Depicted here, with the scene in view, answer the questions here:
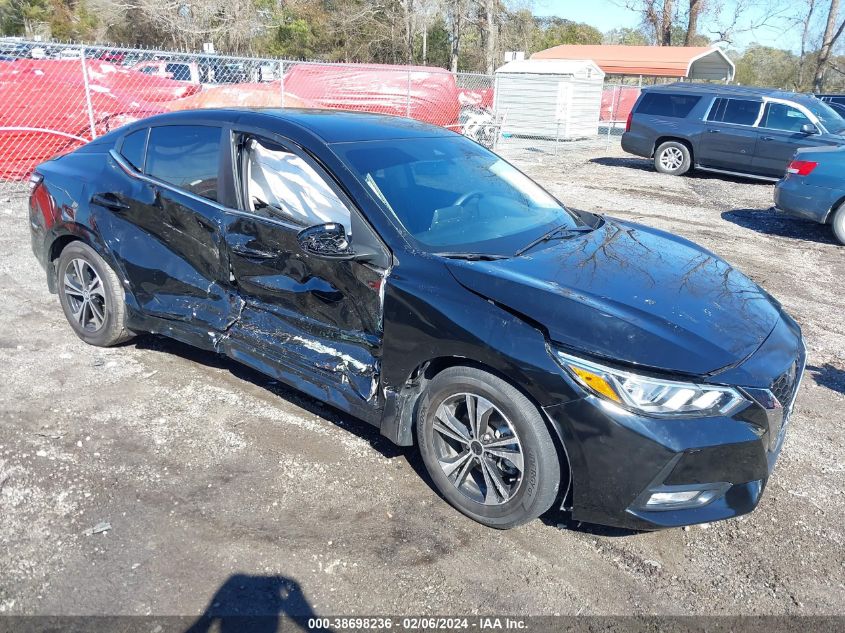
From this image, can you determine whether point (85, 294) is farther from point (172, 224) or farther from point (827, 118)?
point (827, 118)

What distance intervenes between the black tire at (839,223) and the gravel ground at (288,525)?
4.91 metres

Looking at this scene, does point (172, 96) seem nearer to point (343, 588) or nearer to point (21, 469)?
point (21, 469)

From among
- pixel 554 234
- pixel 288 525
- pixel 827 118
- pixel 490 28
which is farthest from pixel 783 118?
pixel 490 28

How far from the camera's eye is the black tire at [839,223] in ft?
28.2

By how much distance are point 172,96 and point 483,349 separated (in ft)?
49.0

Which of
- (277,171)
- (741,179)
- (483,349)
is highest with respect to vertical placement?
(277,171)

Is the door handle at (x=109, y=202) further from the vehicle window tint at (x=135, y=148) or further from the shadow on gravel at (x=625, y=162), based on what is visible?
the shadow on gravel at (x=625, y=162)

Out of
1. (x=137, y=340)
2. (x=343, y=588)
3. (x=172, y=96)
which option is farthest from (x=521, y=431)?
(x=172, y=96)

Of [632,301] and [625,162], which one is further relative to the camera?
[625,162]

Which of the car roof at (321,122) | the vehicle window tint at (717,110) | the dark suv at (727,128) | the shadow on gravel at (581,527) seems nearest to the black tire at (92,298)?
the car roof at (321,122)

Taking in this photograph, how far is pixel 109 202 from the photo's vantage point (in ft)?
14.4

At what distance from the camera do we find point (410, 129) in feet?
13.5

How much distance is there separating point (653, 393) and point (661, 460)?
248 mm

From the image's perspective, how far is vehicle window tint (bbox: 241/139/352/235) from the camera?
3.77 meters
